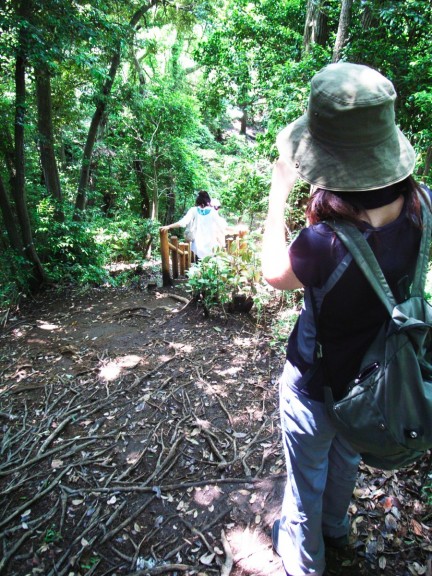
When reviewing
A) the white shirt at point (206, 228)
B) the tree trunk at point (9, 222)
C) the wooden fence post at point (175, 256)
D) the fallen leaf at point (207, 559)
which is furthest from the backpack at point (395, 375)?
the wooden fence post at point (175, 256)

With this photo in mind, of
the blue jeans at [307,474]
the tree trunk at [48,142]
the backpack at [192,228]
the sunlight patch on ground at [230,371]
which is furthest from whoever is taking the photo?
the tree trunk at [48,142]

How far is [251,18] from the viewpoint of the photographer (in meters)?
7.11

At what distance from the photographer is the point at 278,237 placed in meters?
1.25

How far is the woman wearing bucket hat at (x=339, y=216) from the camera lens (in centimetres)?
100

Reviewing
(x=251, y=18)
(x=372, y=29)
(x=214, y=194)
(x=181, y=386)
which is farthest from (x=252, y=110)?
(x=181, y=386)

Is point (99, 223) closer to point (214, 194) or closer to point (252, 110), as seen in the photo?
point (252, 110)

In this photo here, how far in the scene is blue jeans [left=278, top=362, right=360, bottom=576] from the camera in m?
1.36

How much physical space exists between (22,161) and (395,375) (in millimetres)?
5993

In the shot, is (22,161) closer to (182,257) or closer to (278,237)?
(182,257)

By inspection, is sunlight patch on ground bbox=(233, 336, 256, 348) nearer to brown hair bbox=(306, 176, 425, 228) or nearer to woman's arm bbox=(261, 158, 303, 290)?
woman's arm bbox=(261, 158, 303, 290)

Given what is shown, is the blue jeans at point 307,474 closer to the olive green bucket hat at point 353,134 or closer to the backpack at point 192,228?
the olive green bucket hat at point 353,134

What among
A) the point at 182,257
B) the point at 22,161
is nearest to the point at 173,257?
the point at 182,257

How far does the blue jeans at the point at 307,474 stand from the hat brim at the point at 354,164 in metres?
0.71

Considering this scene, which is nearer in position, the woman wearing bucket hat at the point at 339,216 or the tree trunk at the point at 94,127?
the woman wearing bucket hat at the point at 339,216
